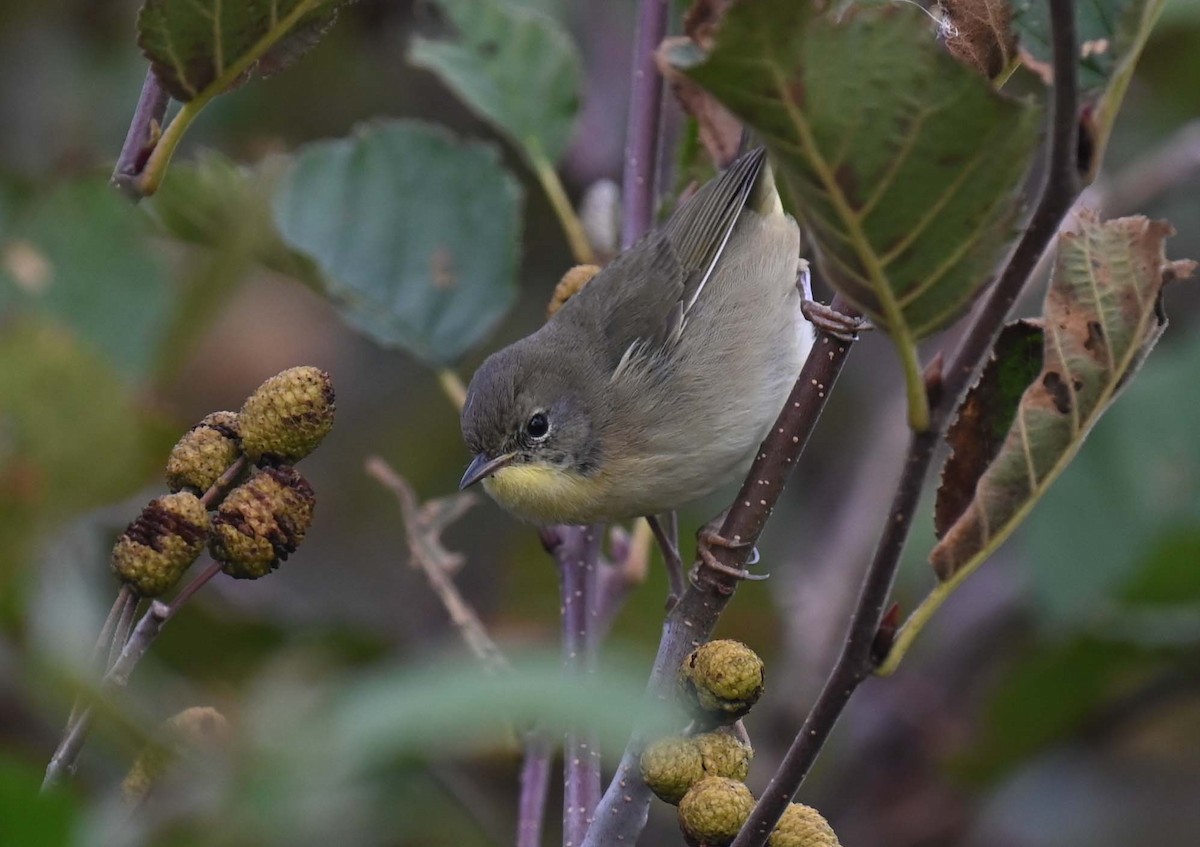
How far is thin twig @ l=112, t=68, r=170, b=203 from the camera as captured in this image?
5.94 feet

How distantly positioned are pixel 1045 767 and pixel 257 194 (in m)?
3.81

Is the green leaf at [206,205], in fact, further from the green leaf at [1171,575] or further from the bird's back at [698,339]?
the green leaf at [1171,575]

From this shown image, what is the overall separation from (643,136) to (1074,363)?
1.29 metres

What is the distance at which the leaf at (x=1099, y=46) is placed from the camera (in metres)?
1.33

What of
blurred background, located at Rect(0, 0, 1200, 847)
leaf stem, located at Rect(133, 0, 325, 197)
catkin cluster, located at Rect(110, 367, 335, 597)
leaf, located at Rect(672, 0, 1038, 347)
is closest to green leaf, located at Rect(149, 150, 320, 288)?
blurred background, located at Rect(0, 0, 1200, 847)

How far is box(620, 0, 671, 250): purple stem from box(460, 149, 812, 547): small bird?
62 centimetres

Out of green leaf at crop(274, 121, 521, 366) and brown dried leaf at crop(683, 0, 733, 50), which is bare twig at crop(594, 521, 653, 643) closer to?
green leaf at crop(274, 121, 521, 366)

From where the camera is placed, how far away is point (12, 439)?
102 cm

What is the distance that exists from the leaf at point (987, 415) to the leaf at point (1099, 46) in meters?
0.33

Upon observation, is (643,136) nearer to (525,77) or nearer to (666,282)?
(525,77)

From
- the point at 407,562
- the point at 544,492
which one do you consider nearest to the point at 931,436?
the point at 544,492

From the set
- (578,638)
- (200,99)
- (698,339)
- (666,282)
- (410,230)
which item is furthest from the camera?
(666,282)

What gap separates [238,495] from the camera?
1.53 meters

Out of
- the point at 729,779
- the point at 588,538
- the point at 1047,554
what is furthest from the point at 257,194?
the point at 1047,554
